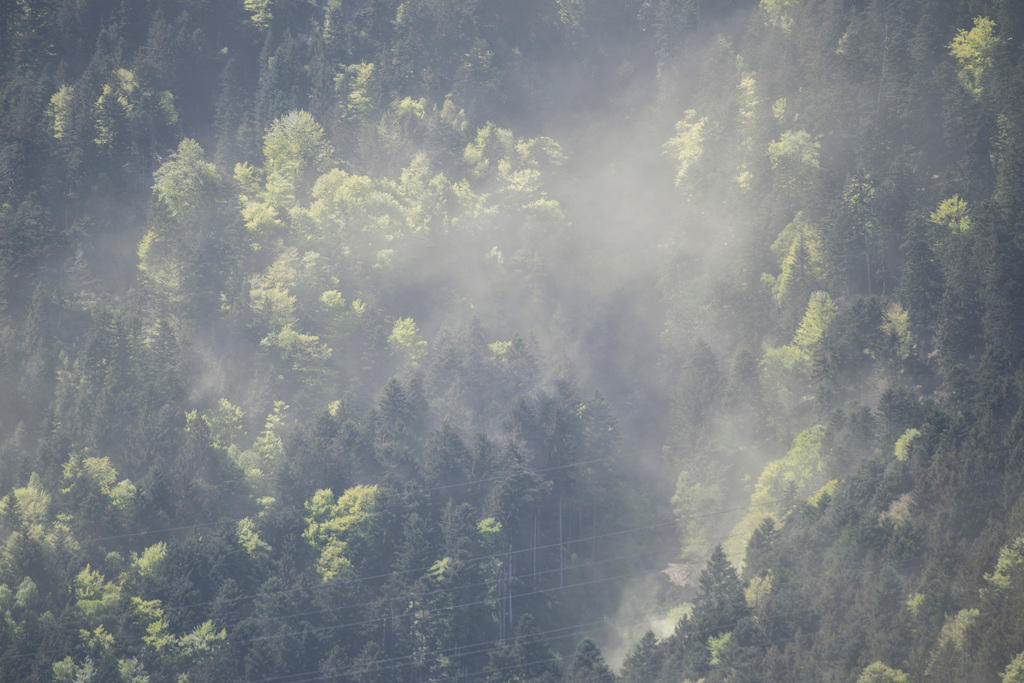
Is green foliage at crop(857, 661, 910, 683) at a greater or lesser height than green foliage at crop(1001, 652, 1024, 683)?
greater

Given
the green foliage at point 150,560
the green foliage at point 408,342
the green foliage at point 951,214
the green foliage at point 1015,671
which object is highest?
the green foliage at point 408,342

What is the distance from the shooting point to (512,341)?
145250mm

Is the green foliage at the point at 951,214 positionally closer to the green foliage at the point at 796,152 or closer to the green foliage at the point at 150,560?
the green foliage at the point at 796,152

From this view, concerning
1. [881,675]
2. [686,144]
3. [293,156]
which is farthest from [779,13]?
[881,675]

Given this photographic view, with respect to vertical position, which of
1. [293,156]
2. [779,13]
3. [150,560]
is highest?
[779,13]

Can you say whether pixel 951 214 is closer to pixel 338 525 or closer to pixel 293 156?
pixel 338 525

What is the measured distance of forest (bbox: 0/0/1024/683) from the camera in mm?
105438

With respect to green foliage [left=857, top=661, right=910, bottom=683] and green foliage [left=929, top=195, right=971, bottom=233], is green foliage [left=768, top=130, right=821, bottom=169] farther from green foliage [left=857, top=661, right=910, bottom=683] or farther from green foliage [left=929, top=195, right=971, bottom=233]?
green foliage [left=857, top=661, right=910, bottom=683]

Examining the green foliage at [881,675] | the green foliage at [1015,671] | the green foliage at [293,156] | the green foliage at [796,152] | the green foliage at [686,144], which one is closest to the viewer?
the green foliage at [1015,671]

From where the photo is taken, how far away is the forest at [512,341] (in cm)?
10544

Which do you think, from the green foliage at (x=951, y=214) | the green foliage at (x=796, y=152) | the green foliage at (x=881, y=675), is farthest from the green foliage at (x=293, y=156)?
the green foliage at (x=881, y=675)

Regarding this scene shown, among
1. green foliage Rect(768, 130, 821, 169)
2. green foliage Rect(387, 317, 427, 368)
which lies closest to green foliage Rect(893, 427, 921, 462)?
green foliage Rect(768, 130, 821, 169)

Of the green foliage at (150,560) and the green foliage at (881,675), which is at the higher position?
the green foliage at (150,560)

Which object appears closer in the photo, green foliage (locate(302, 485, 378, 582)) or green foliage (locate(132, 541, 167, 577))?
green foliage (locate(132, 541, 167, 577))
